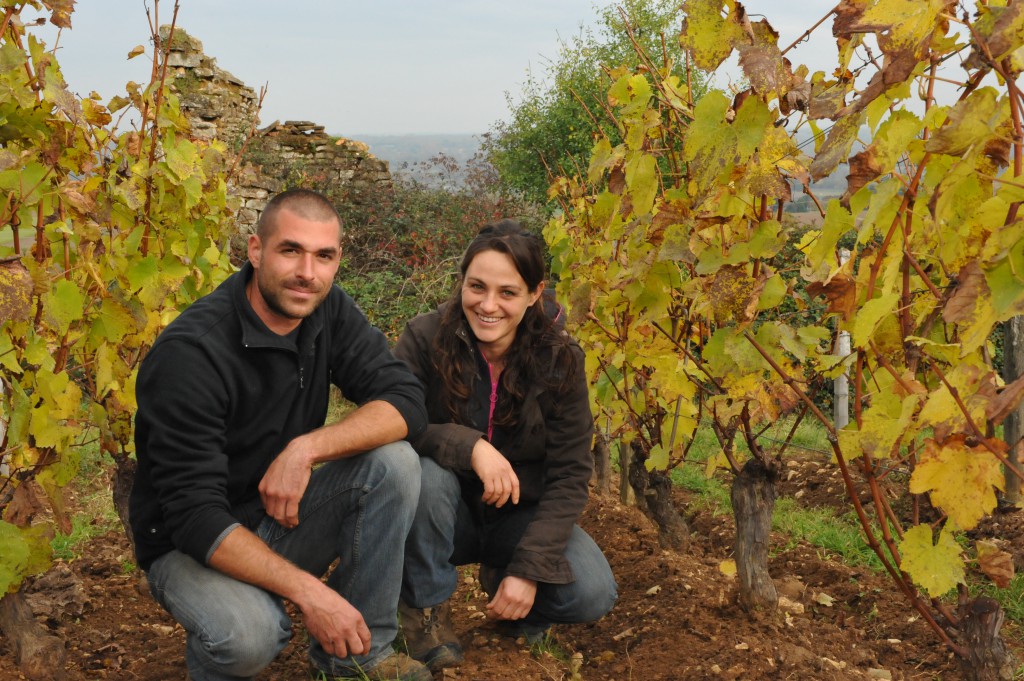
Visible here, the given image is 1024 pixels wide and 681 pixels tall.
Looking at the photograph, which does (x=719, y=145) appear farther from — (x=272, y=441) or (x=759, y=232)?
→ (x=272, y=441)

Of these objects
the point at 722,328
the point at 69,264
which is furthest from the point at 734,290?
the point at 69,264

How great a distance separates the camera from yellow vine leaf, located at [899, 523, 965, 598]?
69.3 inches

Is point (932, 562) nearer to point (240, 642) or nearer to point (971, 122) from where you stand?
point (971, 122)

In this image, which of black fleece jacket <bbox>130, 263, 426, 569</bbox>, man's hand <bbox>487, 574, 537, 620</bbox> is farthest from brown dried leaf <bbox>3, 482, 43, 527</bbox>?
man's hand <bbox>487, 574, 537, 620</bbox>

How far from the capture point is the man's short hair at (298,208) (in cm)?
245

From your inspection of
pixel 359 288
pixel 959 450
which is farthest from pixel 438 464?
pixel 359 288

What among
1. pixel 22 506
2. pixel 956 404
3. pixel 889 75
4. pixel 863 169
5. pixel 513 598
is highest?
pixel 889 75

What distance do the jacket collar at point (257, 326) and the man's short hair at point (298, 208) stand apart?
0.43 feet

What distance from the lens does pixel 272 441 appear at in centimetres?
247

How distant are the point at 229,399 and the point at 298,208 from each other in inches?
20.8

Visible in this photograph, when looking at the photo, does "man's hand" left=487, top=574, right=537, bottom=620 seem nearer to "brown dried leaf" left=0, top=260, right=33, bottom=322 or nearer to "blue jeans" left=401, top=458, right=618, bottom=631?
"blue jeans" left=401, top=458, right=618, bottom=631

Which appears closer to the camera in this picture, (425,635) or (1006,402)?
(1006,402)

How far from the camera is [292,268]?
95.4 inches

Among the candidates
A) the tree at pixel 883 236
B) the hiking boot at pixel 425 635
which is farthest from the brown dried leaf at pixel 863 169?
the hiking boot at pixel 425 635
